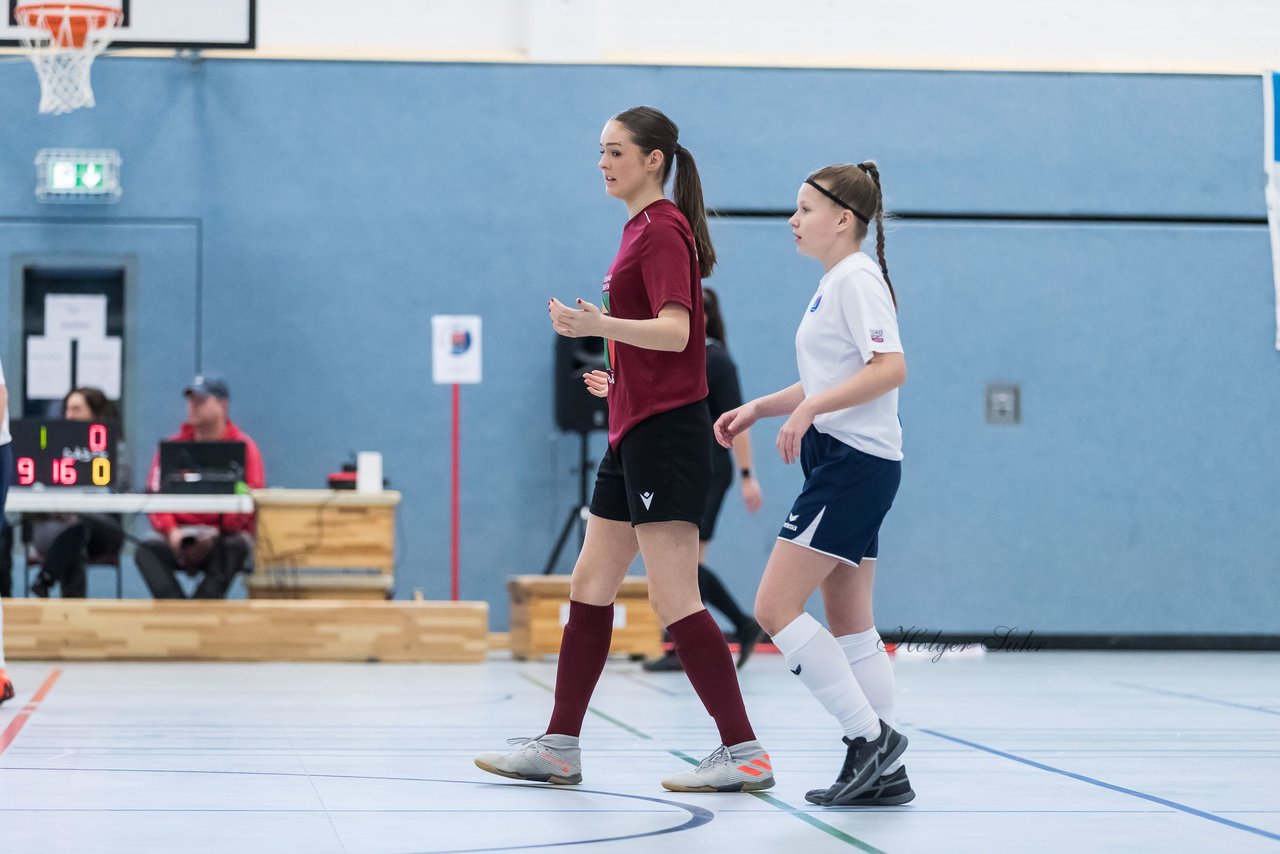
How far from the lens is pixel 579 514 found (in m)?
9.02

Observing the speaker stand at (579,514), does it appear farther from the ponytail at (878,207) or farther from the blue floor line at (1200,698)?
the ponytail at (878,207)

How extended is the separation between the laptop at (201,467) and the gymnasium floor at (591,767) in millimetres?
1113

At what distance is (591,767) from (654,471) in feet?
3.10

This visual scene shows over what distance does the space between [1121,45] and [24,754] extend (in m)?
8.31

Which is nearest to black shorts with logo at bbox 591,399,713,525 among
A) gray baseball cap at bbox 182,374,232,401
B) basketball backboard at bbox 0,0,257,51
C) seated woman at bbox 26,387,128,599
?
seated woman at bbox 26,387,128,599

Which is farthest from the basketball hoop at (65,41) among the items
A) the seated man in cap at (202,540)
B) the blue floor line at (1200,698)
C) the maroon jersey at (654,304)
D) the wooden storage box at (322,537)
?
the blue floor line at (1200,698)

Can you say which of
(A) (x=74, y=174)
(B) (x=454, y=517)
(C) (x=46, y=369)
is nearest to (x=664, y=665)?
(B) (x=454, y=517)

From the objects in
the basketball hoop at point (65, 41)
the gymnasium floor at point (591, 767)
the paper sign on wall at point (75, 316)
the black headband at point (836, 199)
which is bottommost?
the gymnasium floor at point (591, 767)

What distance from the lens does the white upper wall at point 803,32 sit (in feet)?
31.1

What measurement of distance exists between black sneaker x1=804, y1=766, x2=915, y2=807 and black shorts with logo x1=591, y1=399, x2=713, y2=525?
64 centimetres

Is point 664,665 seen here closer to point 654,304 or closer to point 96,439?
point 96,439

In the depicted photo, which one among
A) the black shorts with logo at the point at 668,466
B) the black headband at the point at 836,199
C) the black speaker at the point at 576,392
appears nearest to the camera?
the black shorts with logo at the point at 668,466

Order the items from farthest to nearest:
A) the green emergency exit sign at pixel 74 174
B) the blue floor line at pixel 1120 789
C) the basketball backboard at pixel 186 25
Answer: the green emergency exit sign at pixel 74 174 → the basketball backboard at pixel 186 25 → the blue floor line at pixel 1120 789

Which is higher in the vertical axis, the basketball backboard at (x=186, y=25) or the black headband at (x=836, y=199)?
the basketball backboard at (x=186, y=25)
